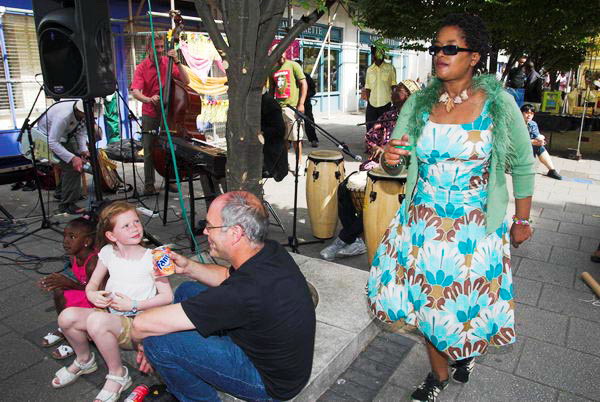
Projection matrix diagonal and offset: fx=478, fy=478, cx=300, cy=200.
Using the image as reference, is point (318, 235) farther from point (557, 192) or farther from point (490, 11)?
point (490, 11)

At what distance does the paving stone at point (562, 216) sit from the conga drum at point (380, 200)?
270 cm

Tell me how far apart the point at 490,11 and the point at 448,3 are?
77 cm

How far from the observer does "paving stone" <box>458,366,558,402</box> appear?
2.65m

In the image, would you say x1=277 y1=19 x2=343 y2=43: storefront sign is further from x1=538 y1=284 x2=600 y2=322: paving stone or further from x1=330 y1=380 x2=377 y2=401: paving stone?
x1=330 y1=380 x2=377 y2=401: paving stone

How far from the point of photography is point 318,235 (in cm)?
502

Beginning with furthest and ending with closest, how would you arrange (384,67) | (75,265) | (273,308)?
1. (384,67)
2. (75,265)
3. (273,308)

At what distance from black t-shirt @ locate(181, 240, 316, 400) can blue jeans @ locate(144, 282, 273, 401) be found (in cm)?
5

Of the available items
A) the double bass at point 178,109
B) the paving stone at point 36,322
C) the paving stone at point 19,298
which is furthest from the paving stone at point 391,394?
the double bass at point 178,109

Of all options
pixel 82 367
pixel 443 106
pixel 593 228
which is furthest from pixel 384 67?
pixel 82 367

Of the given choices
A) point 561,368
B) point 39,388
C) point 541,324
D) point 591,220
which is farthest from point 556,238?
point 39,388

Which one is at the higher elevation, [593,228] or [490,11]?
[490,11]

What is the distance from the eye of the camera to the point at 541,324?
3402mm

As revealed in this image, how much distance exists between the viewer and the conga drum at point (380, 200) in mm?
3881

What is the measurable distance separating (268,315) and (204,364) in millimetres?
456
